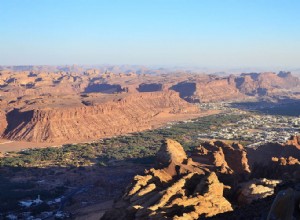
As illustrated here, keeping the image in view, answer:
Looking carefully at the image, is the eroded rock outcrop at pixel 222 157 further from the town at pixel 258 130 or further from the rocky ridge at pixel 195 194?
the town at pixel 258 130

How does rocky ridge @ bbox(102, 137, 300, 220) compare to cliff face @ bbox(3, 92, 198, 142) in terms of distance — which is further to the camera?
cliff face @ bbox(3, 92, 198, 142)

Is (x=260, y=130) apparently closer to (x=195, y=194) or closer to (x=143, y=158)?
(x=143, y=158)

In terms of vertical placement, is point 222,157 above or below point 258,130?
above

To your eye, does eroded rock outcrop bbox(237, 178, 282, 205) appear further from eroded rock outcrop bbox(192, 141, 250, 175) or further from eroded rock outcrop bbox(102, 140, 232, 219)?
eroded rock outcrop bbox(192, 141, 250, 175)

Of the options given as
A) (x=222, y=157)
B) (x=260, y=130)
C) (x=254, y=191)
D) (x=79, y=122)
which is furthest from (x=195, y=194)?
(x=260, y=130)

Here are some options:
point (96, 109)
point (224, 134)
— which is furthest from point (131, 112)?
point (224, 134)

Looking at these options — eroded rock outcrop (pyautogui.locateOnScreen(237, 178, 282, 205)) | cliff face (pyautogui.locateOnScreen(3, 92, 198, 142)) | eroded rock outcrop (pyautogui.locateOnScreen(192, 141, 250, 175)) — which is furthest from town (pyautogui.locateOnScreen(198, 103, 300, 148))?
eroded rock outcrop (pyautogui.locateOnScreen(237, 178, 282, 205))
